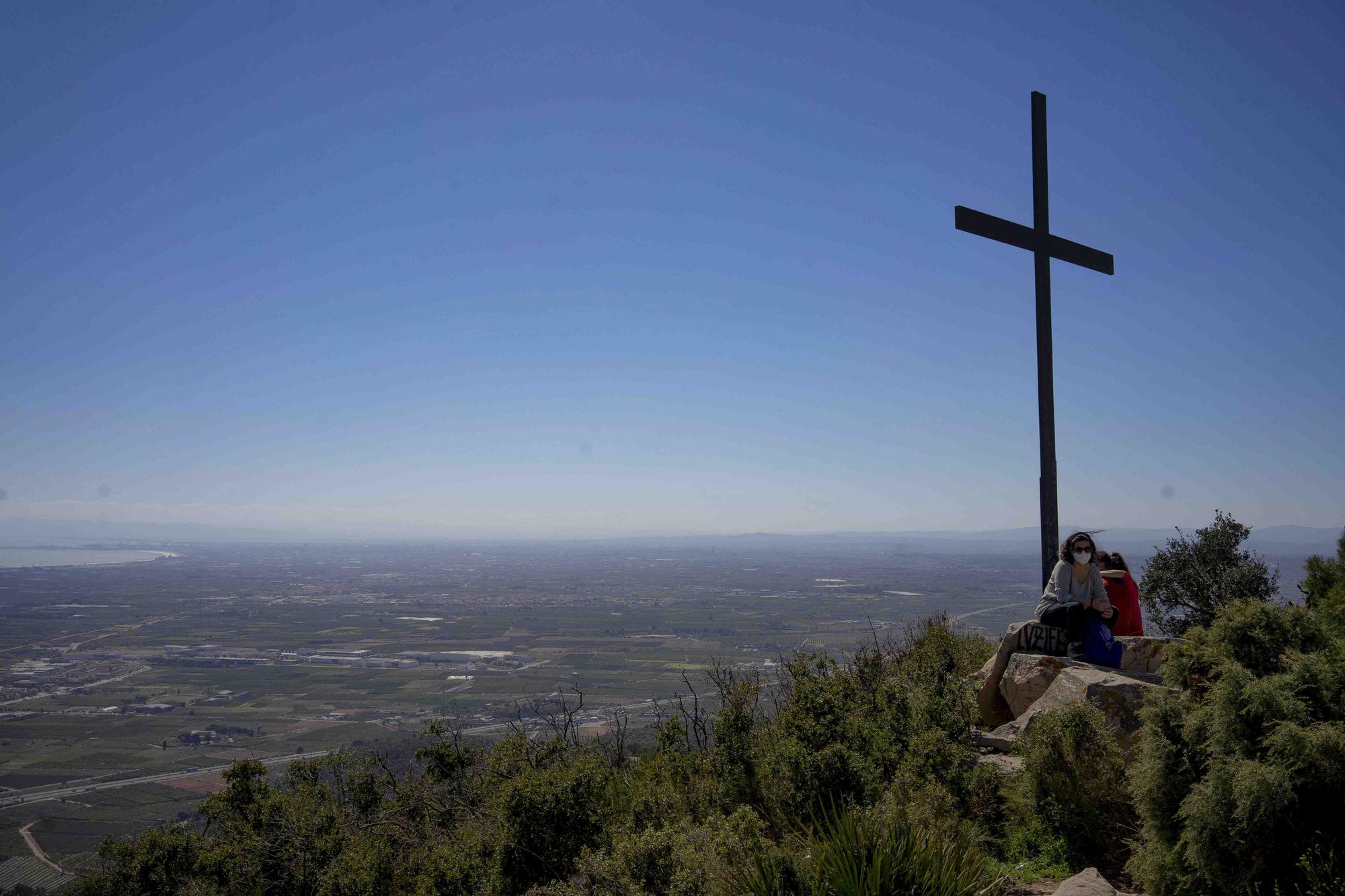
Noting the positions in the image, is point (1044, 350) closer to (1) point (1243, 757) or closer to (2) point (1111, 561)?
(2) point (1111, 561)

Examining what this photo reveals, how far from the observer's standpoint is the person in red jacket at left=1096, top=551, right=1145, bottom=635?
741 centimetres

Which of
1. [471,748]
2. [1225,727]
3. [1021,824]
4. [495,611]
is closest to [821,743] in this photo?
[1021,824]

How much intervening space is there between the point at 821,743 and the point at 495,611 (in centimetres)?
10163

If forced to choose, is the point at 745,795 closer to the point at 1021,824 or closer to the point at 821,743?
the point at 821,743

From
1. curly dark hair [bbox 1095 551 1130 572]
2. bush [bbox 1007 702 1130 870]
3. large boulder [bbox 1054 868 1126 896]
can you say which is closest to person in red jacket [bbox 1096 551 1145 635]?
curly dark hair [bbox 1095 551 1130 572]

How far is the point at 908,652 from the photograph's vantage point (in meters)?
8.73

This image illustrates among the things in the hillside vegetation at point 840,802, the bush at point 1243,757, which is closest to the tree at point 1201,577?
the hillside vegetation at point 840,802

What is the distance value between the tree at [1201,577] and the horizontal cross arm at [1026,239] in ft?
12.9

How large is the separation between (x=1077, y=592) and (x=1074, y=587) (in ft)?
0.18

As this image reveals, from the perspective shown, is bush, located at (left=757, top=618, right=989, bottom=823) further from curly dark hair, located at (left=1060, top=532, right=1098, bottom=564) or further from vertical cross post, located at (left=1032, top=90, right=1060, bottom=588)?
vertical cross post, located at (left=1032, top=90, right=1060, bottom=588)

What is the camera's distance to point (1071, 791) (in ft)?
14.8

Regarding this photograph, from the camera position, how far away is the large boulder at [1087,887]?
3443 mm

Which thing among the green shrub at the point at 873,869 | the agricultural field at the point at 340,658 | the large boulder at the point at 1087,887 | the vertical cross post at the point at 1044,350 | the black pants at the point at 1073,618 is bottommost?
the agricultural field at the point at 340,658

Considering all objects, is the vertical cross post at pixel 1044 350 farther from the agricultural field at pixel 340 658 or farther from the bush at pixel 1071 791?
the bush at pixel 1071 791
